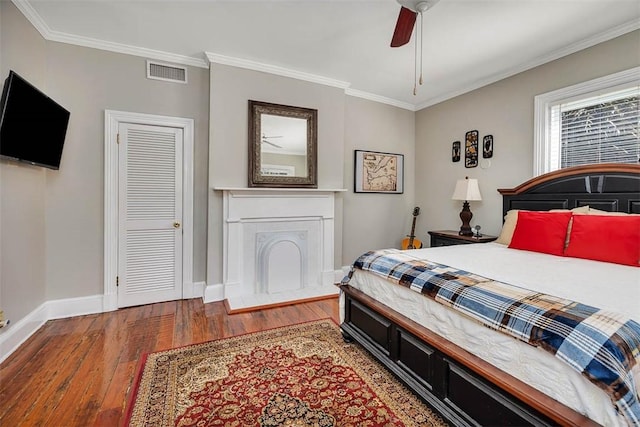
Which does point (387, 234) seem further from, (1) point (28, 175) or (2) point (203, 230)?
(1) point (28, 175)

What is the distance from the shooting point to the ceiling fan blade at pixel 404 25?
1.89m

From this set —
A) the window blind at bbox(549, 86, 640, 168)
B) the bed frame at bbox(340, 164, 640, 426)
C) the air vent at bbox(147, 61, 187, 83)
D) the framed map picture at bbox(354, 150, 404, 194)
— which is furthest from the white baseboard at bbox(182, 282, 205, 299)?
the window blind at bbox(549, 86, 640, 168)

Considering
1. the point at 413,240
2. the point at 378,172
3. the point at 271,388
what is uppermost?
the point at 378,172

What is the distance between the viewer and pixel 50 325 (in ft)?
8.65

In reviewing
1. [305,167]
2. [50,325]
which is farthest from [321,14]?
[50,325]

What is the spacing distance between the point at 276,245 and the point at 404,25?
2541 mm

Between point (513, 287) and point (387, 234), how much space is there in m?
3.13

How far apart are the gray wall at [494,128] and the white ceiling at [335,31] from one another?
0.11 m

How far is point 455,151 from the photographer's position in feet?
13.5

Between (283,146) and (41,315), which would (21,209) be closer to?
(41,315)

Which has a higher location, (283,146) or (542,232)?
(283,146)

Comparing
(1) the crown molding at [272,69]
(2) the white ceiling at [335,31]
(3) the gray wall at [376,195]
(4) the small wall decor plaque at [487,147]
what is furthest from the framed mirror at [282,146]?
(4) the small wall decor plaque at [487,147]

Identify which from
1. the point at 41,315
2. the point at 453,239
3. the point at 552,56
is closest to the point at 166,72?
the point at 41,315

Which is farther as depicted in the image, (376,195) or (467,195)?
(376,195)
